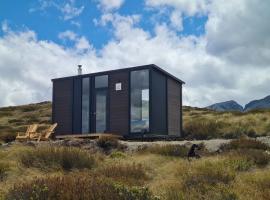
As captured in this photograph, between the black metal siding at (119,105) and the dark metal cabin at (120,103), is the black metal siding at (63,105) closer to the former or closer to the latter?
the dark metal cabin at (120,103)

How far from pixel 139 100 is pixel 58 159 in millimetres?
8592

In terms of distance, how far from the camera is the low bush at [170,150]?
13.2 meters

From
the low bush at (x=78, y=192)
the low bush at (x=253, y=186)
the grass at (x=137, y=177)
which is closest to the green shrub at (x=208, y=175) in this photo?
the grass at (x=137, y=177)

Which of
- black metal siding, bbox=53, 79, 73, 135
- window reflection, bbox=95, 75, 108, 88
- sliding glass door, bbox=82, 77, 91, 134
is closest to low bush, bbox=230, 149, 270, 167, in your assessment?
window reflection, bbox=95, 75, 108, 88

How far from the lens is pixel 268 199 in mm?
6953

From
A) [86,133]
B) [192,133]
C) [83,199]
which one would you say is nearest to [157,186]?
[83,199]

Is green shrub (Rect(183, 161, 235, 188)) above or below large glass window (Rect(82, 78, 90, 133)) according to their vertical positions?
below

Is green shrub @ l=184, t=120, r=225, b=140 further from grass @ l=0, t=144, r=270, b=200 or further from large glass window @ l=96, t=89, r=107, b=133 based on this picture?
grass @ l=0, t=144, r=270, b=200

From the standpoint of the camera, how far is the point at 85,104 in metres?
20.6

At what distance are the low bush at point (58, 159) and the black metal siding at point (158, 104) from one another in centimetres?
797

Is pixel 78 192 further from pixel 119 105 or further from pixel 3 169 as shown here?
pixel 119 105

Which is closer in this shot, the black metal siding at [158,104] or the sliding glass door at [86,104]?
the black metal siding at [158,104]

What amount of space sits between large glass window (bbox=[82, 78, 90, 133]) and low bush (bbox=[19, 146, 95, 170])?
887 cm

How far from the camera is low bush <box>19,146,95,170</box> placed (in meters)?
10.8
